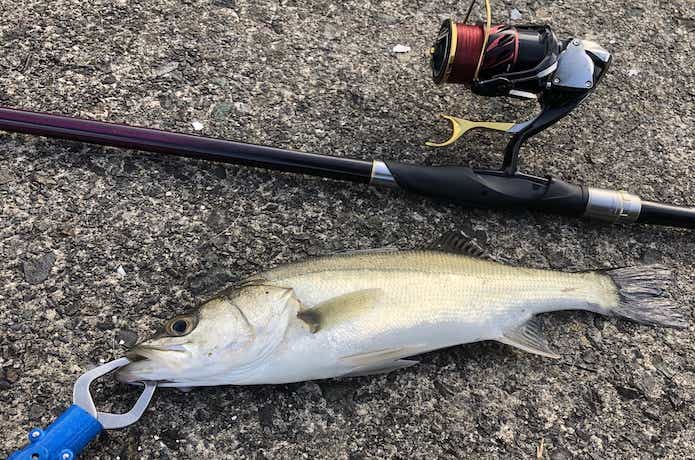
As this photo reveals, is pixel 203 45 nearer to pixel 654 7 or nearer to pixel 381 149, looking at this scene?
pixel 381 149

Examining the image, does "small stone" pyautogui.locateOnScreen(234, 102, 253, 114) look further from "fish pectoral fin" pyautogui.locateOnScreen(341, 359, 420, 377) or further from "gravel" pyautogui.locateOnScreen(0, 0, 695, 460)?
"fish pectoral fin" pyautogui.locateOnScreen(341, 359, 420, 377)

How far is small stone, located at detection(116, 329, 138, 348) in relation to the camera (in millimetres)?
2086

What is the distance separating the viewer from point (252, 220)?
7.88ft

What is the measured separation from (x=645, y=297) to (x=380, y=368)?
4.01ft

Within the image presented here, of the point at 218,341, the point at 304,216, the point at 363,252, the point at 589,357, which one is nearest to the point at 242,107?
the point at 304,216

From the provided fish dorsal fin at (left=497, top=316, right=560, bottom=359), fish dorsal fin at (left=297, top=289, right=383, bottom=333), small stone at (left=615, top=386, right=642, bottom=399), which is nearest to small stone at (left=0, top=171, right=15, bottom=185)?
fish dorsal fin at (left=297, top=289, right=383, bottom=333)

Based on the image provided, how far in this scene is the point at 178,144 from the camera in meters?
2.34

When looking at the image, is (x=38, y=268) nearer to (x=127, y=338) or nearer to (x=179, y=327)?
(x=127, y=338)

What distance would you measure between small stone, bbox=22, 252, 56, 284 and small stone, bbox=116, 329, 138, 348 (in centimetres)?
40

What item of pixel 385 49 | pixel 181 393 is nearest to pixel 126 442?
pixel 181 393

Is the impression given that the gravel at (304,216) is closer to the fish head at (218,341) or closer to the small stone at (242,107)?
the small stone at (242,107)

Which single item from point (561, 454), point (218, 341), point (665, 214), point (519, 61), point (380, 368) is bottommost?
point (561, 454)

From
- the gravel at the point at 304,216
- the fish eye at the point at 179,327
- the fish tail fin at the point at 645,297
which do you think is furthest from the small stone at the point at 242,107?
the fish tail fin at the point at 645,297

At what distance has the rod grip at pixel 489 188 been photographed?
2402mm
